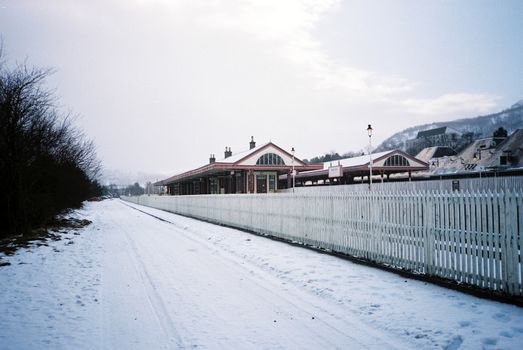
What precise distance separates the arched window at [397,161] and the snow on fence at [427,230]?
2747cm

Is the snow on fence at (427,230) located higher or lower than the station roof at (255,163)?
lower

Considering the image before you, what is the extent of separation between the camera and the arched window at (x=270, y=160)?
3309 centimetres

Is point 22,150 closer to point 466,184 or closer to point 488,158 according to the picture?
point 466,184

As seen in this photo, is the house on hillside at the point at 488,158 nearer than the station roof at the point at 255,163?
No

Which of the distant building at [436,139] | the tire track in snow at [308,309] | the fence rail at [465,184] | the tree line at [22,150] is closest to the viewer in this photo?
the tire track in snow at [308,309]

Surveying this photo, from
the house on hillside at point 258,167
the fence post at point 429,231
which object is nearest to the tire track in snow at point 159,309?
the fence post at point 429,231

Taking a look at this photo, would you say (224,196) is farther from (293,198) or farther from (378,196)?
(378,196)

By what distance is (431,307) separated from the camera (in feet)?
16.1

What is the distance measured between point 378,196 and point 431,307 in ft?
10.6

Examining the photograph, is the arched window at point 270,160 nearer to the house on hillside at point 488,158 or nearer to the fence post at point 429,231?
the house on hillside at point 488,158

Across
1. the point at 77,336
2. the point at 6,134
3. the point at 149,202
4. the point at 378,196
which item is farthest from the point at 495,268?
the point at 149,202

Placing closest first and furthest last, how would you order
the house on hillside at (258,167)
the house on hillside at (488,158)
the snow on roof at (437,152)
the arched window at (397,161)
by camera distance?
1. the house on hillside at (258,167)
2. the arched window at (397,161)
3. the house on hillside at (488,158)
4. the snow on roof at (437,152)

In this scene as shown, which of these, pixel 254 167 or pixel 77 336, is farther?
pixel 254 167

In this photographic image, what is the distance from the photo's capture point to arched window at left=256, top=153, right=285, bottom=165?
33.1 metres
